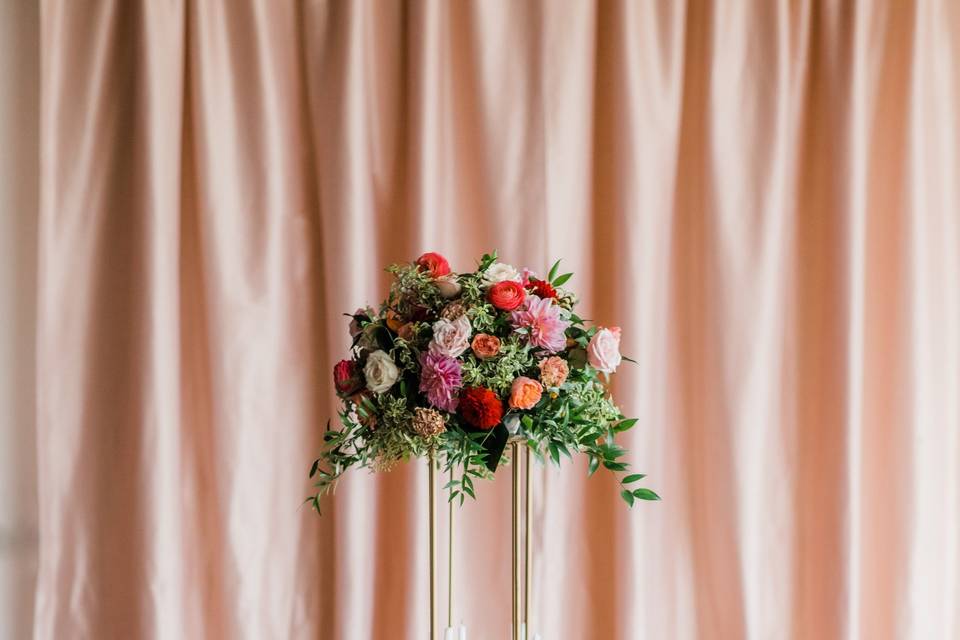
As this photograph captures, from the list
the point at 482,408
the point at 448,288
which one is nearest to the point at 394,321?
the point at 448,288

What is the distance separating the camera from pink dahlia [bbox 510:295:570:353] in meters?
1.17

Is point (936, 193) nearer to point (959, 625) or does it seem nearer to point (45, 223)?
point (959, 625)

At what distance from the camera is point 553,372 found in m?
1.16

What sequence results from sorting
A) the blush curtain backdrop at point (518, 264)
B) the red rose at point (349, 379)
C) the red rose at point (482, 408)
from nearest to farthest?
the red rose at point (482, 408)
the red rose at point (349, 379)
the blush curtain backdrop at point (518, 264)

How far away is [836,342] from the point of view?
1.83 m

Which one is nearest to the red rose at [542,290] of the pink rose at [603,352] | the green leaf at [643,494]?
the pink rose at [603,352]

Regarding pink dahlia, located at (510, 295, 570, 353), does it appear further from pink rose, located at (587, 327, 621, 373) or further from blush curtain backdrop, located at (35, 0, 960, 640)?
blush curtain backdrop, located at (35, 0, 960, 640)

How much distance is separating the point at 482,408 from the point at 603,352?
194 millimetres

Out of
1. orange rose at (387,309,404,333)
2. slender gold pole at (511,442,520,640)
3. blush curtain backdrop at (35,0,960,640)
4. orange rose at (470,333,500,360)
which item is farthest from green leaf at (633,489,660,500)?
blush curtain backdrop at (35,0,960,640)

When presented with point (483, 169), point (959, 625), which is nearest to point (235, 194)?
point (483, 169)

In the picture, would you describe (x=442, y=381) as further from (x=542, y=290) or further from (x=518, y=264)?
(x=518, y=264)

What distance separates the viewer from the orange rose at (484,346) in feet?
3.79

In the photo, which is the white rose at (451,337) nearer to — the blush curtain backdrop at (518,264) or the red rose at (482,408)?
the red rose at (482,408)

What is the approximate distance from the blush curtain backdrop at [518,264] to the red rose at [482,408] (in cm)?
66
